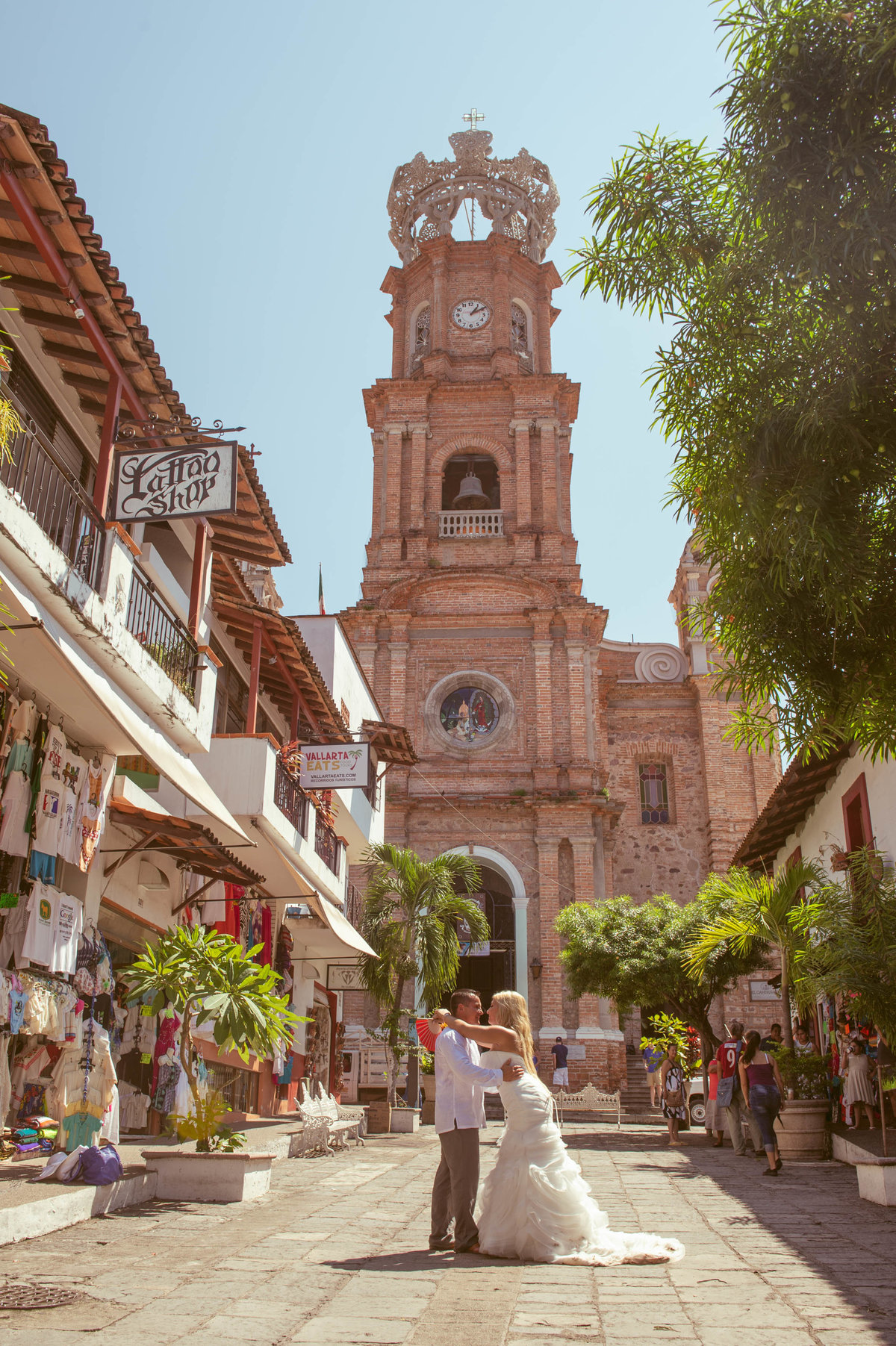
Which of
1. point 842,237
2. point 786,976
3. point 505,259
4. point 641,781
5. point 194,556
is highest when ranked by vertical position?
point 505,259

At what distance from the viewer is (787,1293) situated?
17.8ft

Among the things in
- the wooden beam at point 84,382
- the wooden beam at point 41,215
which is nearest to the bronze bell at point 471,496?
the wooden beam at point 84,382

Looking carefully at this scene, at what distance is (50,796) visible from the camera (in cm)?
947

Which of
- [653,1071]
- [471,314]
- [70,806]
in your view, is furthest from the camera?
[471,314]

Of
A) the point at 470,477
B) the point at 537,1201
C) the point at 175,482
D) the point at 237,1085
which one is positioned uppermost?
the point at 470,477

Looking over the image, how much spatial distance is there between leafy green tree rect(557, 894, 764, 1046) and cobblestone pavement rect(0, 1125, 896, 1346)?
10927 millimetres

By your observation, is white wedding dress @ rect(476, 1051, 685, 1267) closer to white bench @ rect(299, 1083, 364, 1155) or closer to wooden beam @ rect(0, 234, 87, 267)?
wooden beam @ rect(0, 234, 87, 267)

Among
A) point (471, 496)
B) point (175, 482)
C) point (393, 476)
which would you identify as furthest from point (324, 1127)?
point (393, 476)

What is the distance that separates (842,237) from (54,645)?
561 cm

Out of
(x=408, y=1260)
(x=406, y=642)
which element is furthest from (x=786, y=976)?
(x=406, y=642)

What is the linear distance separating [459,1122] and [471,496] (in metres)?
28.0

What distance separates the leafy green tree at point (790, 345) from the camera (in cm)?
598

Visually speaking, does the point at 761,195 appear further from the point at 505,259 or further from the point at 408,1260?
the point at 505,259

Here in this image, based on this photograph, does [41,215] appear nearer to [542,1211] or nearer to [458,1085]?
[458,1085]
